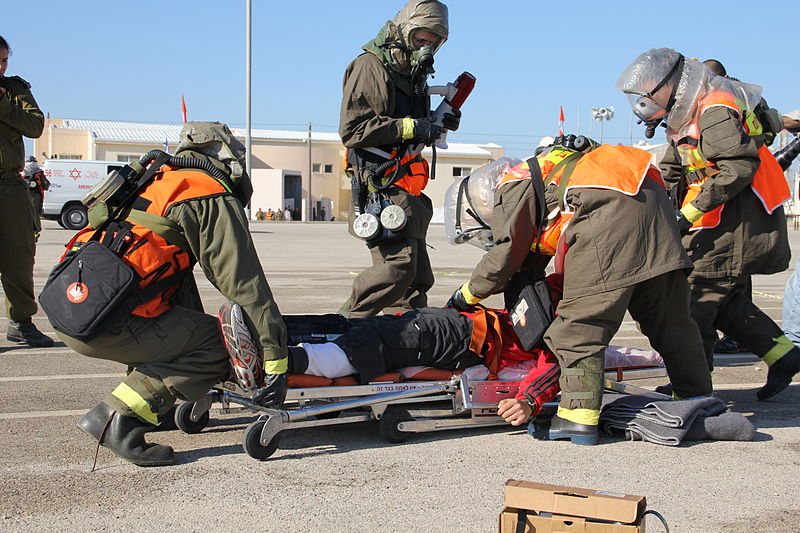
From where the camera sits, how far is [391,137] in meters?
5.90

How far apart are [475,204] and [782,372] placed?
2.22 m

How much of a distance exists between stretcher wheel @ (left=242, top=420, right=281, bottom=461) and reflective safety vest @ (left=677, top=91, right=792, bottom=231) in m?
2.93

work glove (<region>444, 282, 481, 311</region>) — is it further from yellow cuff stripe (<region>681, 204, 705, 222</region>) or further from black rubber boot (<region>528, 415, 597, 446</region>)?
yellow cuff stripe (<region>681, 204, 705, 222</region>)

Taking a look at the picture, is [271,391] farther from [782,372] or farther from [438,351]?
[782,372]

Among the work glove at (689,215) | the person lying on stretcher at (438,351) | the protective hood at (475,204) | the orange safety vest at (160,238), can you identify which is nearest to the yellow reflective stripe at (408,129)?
the protective hood at (475,204)

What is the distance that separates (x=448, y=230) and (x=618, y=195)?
1.10 m

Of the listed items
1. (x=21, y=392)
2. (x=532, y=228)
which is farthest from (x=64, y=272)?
(x=532, y=228)

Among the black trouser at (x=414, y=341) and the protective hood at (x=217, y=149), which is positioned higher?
the protective hood at (x=217, y=149)

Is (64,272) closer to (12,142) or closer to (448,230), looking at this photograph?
(448,230)

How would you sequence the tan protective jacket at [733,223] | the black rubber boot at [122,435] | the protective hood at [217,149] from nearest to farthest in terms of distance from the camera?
the black rubber boot at [122,435] → the protective hood at [217,149] → the tan protective jacket at [733,223]

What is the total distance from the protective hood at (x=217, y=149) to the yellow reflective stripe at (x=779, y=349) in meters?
3.34

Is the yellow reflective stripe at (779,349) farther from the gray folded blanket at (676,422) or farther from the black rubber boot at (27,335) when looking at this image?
the black rubber boot at (27,335)

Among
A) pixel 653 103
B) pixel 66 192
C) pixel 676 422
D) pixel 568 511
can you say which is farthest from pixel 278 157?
pixel 568 511

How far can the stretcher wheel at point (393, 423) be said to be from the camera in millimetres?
4281
